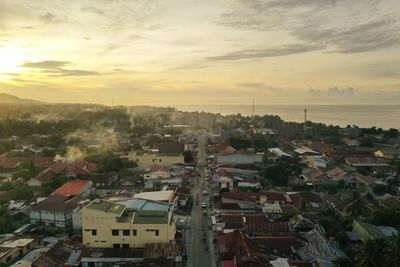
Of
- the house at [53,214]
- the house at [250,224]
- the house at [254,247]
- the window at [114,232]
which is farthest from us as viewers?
the house at [53,214]

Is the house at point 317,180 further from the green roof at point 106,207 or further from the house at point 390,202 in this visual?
the green roof at point 106,207

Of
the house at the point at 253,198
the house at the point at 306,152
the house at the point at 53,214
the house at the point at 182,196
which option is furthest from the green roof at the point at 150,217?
the house at the point at 306,152

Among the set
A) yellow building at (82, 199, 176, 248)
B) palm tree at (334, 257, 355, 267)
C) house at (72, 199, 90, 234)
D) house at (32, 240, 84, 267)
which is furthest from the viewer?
house at (72, 199, 90, 234)

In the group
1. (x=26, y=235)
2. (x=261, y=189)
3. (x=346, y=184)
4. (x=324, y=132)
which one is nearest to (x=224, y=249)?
(x=26, y=235)

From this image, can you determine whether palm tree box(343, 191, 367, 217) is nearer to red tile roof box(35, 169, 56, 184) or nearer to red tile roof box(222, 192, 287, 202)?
red tile roof box(222, 192, 287, 202)

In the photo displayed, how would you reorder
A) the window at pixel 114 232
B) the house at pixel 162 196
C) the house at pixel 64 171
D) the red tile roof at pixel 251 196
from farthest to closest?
the house at pixel 64 171
the red tile roof at pixel 251 196
the house at pixel 162 196
the window at pixel 114 232

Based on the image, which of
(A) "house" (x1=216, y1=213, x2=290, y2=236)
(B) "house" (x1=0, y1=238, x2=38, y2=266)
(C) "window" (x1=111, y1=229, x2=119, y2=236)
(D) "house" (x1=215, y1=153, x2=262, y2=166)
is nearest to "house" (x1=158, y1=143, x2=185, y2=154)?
(D) "house" (x1=215, y1=153, x2=262, y2=166)
